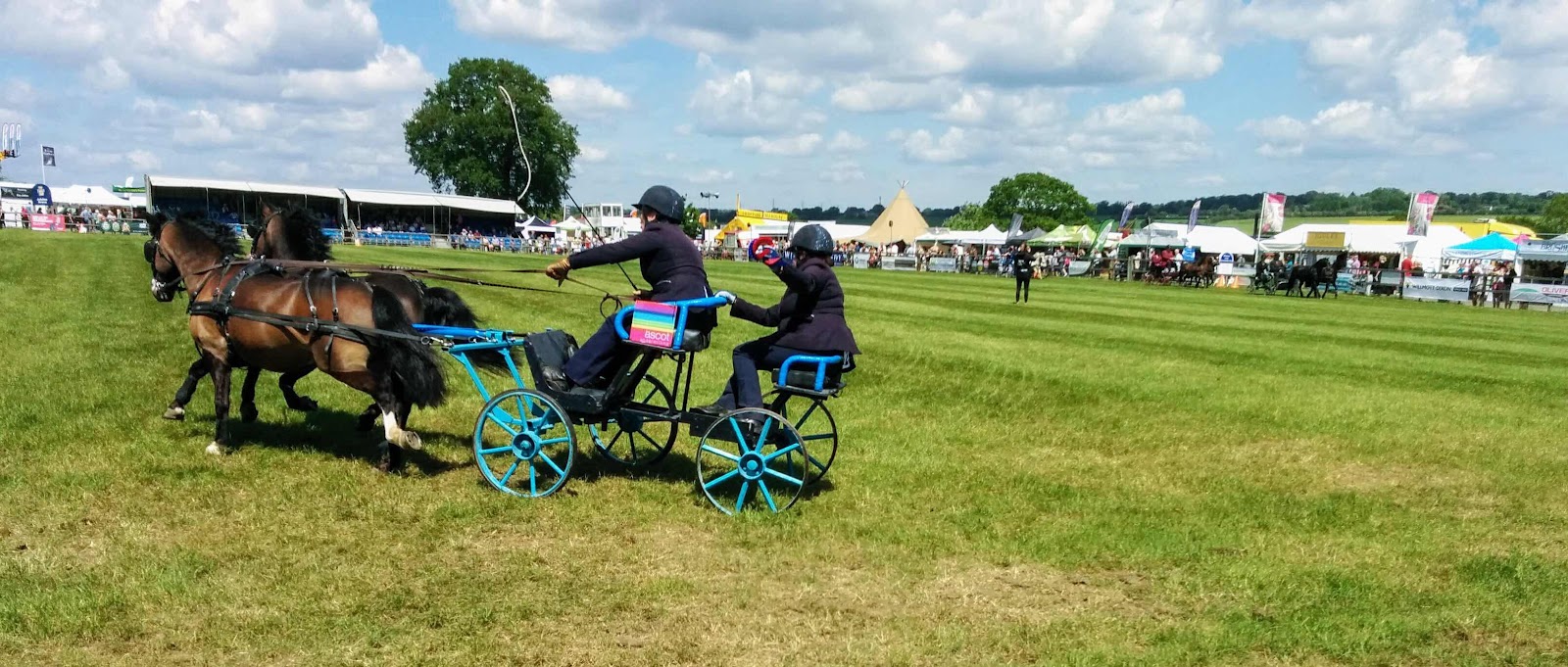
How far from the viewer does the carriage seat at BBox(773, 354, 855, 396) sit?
7.11 m

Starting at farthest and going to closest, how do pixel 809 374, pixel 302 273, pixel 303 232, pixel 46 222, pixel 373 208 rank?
pixel 373 208
pixel 46 222
pixel 303 232
pixel 302 273
pixel 809 374

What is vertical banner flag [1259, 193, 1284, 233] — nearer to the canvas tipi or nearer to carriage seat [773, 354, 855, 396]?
the canvas tipi

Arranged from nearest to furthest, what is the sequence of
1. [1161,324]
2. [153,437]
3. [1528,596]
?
[1528,596] < [153,437] < [1161,324]

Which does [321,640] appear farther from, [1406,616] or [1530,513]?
[1530,513]

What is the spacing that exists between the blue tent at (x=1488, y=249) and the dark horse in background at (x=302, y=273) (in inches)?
1761

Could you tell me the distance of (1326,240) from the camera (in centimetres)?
5062

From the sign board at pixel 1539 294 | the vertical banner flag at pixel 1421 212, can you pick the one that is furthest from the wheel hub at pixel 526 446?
the vertical banner flag at pixel 1421 212

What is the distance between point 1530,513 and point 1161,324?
49.9 ft

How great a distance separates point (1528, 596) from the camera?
577cm

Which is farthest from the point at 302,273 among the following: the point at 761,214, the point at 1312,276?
the point at 761,214

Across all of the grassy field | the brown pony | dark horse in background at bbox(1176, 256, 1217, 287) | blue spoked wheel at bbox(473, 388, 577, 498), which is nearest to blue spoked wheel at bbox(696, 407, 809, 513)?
the grassy field

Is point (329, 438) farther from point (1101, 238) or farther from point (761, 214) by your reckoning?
point (761, 214)

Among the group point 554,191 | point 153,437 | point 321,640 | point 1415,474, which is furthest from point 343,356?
point 554,191

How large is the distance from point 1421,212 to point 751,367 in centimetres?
5020
